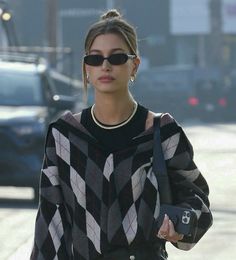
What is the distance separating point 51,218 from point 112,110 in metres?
0.44

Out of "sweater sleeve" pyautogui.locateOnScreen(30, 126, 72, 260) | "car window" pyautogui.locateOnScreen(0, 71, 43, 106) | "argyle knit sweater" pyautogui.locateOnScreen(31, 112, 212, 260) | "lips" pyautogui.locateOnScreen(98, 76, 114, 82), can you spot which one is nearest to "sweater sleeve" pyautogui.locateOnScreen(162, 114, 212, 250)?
"argyle knit sweater" pyautogui.locateOnScreen(31, 112, 212, 260)

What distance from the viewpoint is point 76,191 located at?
3.82 meters

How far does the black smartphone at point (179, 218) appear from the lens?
371cm

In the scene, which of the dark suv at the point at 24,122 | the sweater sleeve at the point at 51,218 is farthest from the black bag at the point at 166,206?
the dark suv at the point at 24,122

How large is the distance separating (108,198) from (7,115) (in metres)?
9.50

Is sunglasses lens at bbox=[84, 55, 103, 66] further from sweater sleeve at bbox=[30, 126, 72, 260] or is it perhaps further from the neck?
sweater sleeve at bbox=[30, 126, 72, 260]

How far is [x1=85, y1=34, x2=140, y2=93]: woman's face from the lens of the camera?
3.86m

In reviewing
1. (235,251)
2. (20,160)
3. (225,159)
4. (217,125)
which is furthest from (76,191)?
(217,125)

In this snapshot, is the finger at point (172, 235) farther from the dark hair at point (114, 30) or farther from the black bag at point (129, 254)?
the dark hair at point (114, 30)

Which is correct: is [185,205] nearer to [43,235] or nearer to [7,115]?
[43,235]

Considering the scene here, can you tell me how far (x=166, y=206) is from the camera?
3740 millimetres

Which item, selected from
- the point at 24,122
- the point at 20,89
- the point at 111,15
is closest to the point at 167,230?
the point at 111,15

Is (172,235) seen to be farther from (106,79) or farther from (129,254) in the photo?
(106,79)

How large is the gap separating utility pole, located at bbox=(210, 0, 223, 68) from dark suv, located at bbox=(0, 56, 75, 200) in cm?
3188
